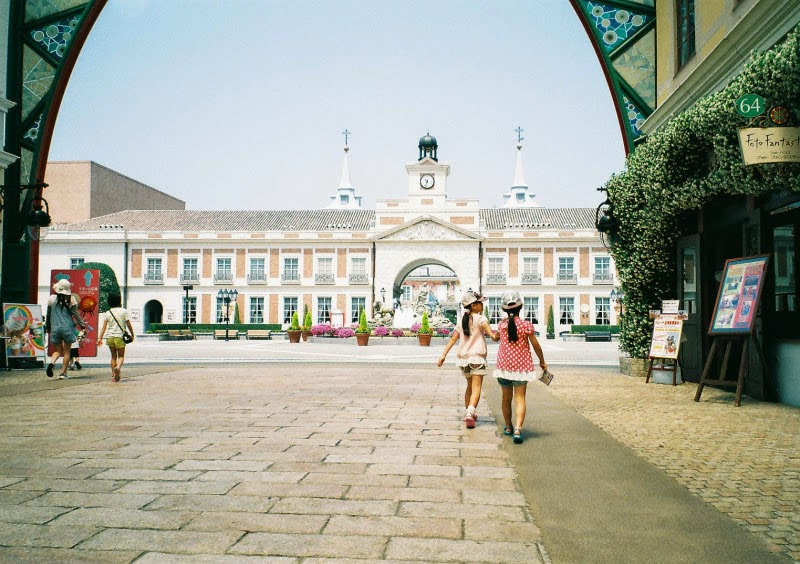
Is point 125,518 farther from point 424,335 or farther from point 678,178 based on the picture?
point 424,335

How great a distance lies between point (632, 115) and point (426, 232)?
3776 centimetres

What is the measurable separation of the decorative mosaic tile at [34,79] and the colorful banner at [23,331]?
156 inches

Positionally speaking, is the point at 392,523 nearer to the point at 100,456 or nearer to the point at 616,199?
the point at 100,456

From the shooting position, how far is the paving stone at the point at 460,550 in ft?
10.1

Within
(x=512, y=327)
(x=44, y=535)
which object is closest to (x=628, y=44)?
(x=512, y=327)

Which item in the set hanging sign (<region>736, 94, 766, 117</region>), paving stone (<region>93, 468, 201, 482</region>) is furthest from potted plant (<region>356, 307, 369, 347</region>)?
paving stone (<region>93, 468, 201, 482</region>)

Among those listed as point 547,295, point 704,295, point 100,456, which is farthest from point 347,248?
point 100,456

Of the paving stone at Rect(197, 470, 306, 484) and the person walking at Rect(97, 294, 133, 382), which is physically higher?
the person walking at Rect(97, 294, 133, 382)

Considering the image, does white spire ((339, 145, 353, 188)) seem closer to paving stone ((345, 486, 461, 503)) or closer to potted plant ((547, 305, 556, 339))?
potted plant ((547, 305, 556, 339))

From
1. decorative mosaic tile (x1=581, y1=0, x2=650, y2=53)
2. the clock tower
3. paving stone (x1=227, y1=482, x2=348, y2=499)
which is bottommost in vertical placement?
paving stone (x1=227, y1=482, x2=348, y2=499)

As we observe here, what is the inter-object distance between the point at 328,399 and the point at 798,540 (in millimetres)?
6310

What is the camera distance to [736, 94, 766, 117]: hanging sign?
7570 mm

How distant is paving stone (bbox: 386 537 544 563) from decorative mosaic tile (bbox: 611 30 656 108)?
38.2ft

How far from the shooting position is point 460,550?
125 inches
